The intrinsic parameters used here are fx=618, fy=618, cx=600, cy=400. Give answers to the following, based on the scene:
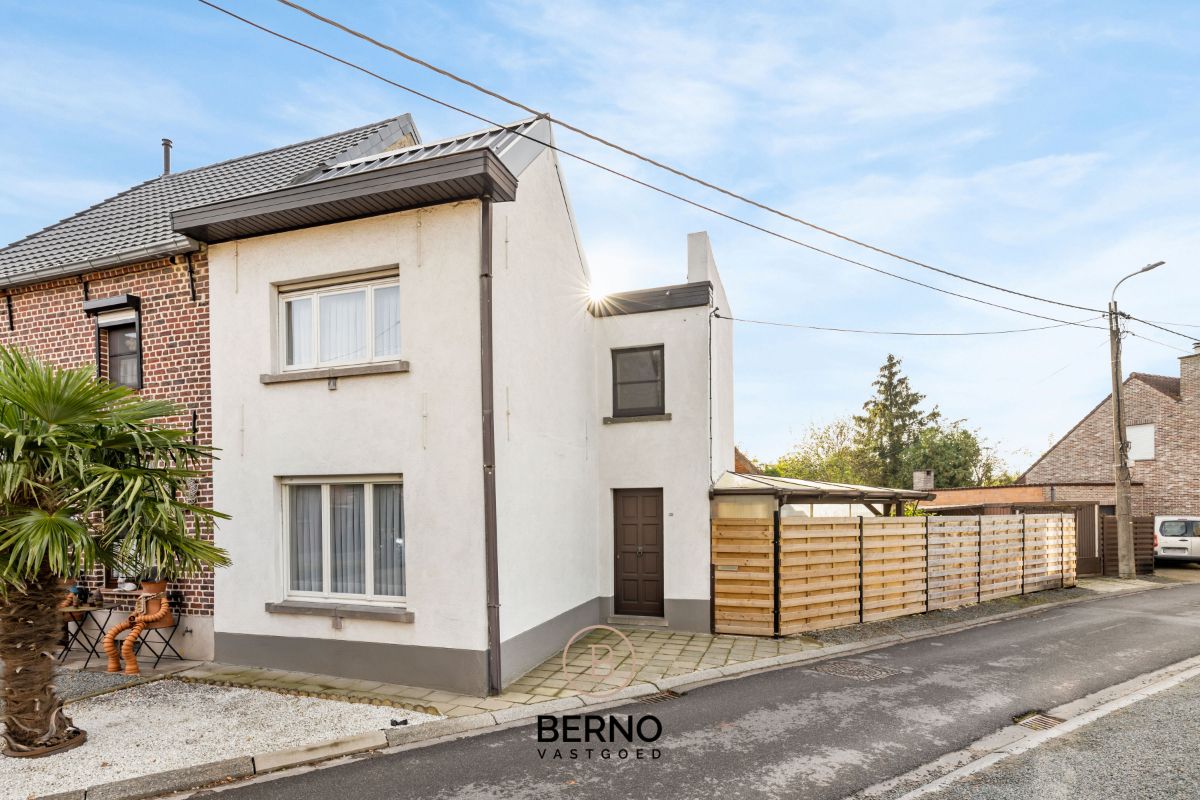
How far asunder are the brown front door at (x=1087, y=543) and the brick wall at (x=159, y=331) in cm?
2185

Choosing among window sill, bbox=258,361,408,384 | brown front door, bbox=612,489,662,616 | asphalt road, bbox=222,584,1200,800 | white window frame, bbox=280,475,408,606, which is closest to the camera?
asphalt road, bbox=222,584,1200,800

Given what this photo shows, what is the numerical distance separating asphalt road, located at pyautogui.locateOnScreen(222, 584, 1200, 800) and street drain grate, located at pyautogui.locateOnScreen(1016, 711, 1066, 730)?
153 millimetres

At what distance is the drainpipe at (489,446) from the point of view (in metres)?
7.36

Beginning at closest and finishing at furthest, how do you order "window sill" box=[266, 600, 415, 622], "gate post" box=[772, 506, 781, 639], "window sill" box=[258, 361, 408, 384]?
Answer: "window sill" box=[266, 600, 415, 622]
"window sill" box=[258, 361, 408, 384]
"gate post" box=[772, 506, 781, 639]

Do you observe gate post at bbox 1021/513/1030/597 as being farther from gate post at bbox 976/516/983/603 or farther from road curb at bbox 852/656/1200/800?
road curb at bbox 852/656/1200/800

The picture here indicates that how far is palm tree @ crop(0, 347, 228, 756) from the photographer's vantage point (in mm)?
5312

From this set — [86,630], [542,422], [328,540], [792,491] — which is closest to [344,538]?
A: [328,540]

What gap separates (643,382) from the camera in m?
11.7

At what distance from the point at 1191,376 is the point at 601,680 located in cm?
3097

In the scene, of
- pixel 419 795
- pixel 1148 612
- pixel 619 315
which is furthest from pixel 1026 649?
pixel 419 795

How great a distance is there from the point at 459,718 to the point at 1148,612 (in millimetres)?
14286

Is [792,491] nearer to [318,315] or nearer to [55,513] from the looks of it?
[318,315]

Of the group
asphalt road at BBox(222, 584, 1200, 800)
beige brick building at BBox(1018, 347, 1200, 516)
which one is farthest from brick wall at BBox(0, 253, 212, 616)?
beige brick building at BBox(1018, 347, 1200, 516)

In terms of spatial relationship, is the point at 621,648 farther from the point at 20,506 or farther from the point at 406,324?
the point at 20,506
